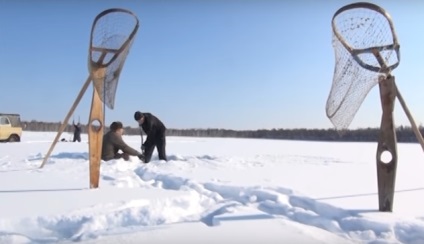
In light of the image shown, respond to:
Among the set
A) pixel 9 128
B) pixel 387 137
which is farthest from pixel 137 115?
pixel 9 128

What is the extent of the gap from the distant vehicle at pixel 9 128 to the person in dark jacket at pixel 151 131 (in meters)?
14.4

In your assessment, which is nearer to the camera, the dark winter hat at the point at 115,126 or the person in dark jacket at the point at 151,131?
the dark winter hat at the point at 115,126

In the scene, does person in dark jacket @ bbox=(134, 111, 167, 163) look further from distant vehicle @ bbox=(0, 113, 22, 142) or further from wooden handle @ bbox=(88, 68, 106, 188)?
distant vehicle @ bbox=(0, 113, 22, 142)

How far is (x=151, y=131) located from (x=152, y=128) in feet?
0.30

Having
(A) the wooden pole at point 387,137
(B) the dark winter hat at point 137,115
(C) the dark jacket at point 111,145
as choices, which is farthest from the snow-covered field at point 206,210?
(B) the dark winter hat at point 137,115

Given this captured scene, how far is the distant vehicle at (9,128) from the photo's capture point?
20125 millimetres

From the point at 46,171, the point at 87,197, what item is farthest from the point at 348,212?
the point at 46,171

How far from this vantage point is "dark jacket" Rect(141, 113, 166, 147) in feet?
28.8

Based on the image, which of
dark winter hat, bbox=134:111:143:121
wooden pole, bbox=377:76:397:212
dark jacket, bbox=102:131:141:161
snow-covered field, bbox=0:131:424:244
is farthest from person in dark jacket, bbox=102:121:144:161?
wooden pole, bbox=377:76:397:212

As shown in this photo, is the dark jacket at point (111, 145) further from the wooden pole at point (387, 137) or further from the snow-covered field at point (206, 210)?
the wooden pole at point (387, 137)

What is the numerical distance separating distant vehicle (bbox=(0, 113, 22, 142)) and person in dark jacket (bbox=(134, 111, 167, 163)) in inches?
569

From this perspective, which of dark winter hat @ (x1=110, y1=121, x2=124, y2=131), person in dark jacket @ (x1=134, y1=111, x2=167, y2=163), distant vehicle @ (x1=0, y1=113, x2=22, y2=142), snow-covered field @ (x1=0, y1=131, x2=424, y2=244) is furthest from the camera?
distant vehicle @ (x1=0, y1=113, x2=22, y2=142)

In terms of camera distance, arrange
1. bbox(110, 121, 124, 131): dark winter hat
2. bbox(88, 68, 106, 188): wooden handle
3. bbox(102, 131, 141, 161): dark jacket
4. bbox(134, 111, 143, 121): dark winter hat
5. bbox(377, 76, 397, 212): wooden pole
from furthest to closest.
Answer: bbox(134, 111, 143, 121): dark winter hat
bbox(110, 121, 124, 131): dark winter hat
bbox(102, 131, 141, 161): dark jacket
bbox(88, 68, 106, 188): wooden handle
bbox(377, 76, 397, 212): wooden pole

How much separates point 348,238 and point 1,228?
279 centimetres
